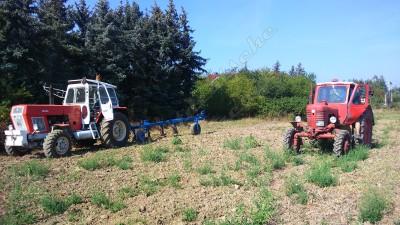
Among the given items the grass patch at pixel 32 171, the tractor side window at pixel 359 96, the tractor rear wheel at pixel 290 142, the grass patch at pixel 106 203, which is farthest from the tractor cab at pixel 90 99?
the tractor side window at pixel 359 96

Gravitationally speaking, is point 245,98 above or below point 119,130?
above

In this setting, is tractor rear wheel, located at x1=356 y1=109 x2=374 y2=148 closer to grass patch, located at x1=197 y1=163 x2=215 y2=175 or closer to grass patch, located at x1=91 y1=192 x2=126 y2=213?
grass patch, located at x1=197 y1=163 x2=215 y2=175

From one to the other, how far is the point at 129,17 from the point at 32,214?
69.9ft

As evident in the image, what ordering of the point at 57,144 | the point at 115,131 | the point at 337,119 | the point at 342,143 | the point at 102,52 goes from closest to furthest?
the point at 342,143 → the point at 337,119 → the point at 57,144 → the point at 115,131 → the point at 102,52

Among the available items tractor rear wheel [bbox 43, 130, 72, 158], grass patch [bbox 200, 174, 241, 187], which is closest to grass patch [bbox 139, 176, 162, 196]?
grass patch [bbox 200, 174, 241, 187]

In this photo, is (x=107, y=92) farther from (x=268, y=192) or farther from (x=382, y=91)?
(x=382, y=91)

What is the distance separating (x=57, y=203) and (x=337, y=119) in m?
7.89

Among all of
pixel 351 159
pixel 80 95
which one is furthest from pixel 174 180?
pixel 80 95

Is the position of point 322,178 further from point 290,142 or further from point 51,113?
point 51,113

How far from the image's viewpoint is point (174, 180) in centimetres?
876

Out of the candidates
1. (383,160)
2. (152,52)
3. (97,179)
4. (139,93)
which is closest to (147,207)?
(97,179)

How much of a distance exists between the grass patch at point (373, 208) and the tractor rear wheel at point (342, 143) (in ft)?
14.4

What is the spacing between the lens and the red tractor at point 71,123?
12.6 metres

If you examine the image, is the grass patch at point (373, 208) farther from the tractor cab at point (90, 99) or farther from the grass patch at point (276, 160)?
the tractor cab at point (90, 99)
